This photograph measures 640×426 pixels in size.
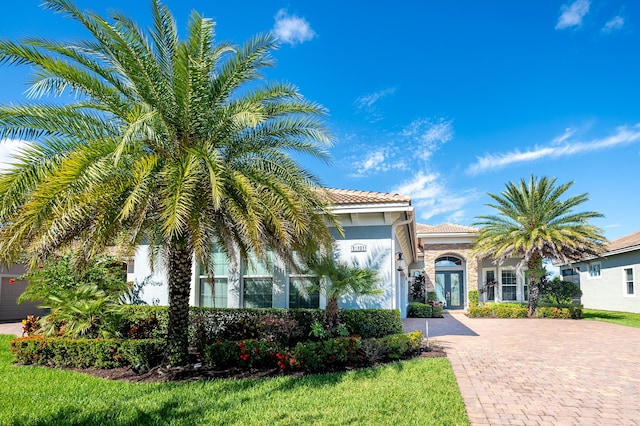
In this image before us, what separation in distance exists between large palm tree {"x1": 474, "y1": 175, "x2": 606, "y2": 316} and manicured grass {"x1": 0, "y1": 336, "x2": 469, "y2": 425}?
15219 millimetres

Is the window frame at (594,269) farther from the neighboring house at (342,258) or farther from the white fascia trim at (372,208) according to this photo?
the white fascia trim at (372,208)

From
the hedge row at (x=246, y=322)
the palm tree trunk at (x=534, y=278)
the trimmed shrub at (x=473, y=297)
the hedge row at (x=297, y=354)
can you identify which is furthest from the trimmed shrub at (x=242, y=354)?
the trimmed shrub at (x=473, y=297)

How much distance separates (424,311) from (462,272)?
338 inches

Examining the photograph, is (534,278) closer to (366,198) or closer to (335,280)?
(366,198)

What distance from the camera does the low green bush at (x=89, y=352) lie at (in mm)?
7875

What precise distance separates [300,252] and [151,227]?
3.27 meters

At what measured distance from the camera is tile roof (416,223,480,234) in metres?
26.5

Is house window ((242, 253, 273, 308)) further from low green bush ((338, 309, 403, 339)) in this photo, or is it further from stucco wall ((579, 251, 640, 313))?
stucco wall ((579, 251, 640, 313))

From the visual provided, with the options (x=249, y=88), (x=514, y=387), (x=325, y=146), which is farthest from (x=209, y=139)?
(x=514, y=387)

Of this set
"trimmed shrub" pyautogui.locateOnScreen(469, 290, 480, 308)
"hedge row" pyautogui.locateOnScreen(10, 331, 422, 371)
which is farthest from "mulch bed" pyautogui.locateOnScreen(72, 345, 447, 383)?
"trimmed shrub" pyautogui.locateOnScreen(469, 290, 480, 308)

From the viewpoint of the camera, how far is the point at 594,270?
2891 centimetres

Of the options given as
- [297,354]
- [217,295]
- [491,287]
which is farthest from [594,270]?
[297,354]

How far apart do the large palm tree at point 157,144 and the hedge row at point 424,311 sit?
14163 mm

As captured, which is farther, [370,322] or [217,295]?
[217,295]
